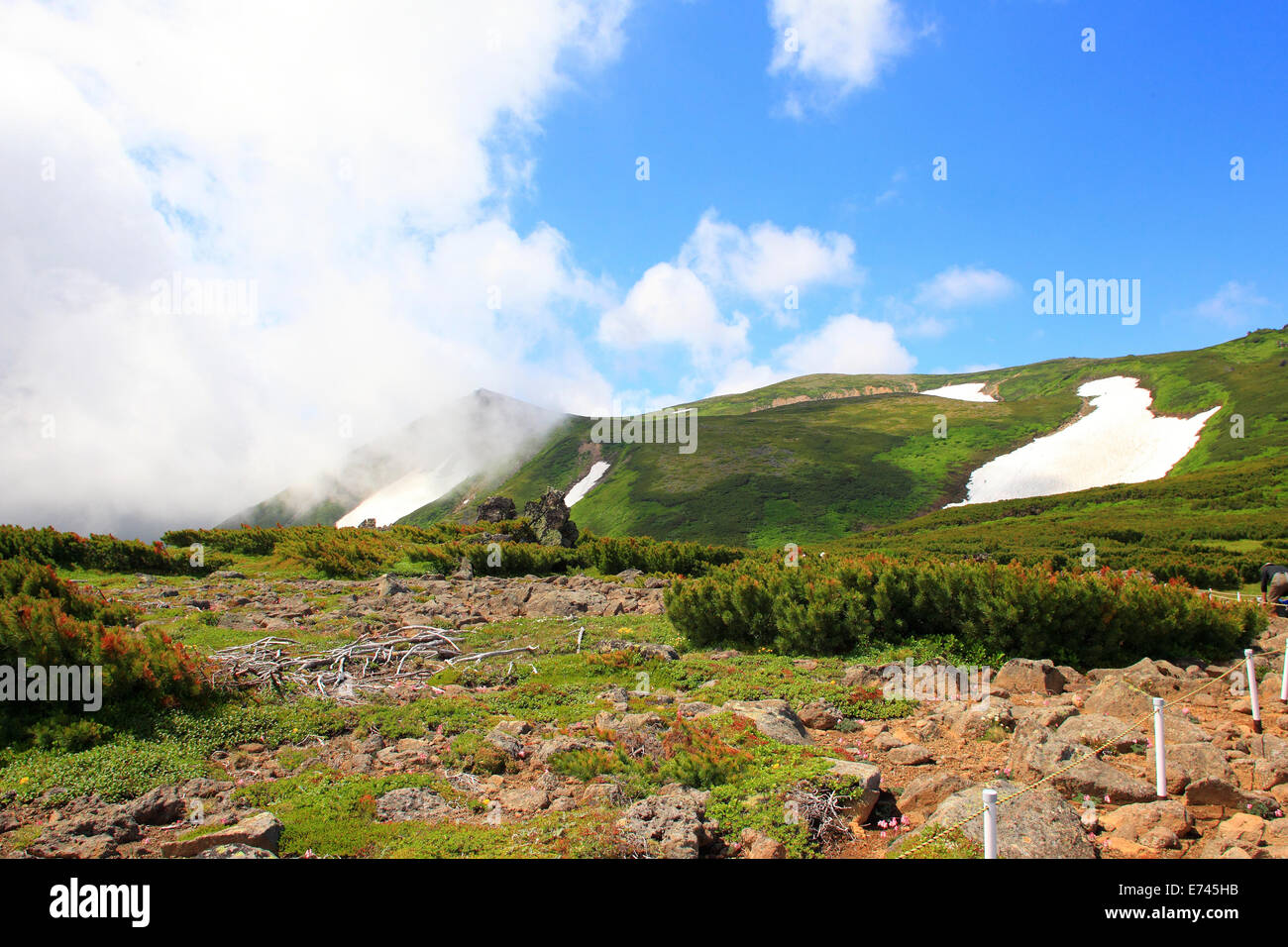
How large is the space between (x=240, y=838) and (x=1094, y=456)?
3863 inches

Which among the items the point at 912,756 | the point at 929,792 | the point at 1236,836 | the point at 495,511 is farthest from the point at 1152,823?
the point at 495,511

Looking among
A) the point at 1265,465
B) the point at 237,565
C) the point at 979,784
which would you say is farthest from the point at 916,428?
the point at 979,784

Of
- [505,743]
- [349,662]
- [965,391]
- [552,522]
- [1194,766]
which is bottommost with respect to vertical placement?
[505,743]

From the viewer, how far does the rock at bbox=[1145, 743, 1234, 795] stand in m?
5.96

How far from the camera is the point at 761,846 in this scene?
543 centimetres

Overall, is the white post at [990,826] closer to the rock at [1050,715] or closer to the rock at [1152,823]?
the rock at [1152,823]

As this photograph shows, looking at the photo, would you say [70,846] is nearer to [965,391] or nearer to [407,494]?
[407,494]

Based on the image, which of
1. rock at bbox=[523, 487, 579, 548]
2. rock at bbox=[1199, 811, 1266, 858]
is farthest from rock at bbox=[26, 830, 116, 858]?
rock at bbox=[523, 487, 579, 548]

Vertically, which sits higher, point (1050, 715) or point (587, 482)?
point (587, 482)

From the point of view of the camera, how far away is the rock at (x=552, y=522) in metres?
33.0

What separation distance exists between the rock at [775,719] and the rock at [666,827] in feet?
6.87

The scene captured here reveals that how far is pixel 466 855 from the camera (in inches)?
214
